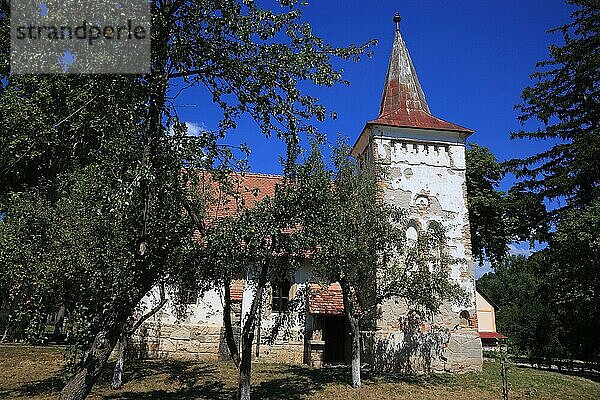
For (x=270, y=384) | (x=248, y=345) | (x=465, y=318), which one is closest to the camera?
(x=248, y=345)

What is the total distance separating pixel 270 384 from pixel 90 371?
7.51m

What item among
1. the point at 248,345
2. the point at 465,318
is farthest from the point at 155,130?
the point at 465,318

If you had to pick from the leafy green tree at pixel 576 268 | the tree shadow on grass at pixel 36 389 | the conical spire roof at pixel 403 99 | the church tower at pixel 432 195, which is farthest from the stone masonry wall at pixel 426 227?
the tree shadow on grass at pixel 36 389

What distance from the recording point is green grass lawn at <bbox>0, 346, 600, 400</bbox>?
40.6 ft

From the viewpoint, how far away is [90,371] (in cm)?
731

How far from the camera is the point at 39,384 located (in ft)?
42.5

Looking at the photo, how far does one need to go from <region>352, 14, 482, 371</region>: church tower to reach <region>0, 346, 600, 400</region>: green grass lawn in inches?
53.0

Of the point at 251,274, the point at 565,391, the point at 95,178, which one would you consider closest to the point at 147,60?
the point at 95,178

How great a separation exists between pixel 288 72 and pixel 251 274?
195 inches

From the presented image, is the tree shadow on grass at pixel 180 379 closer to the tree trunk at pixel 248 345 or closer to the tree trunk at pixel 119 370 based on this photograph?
the tree trunk at pixel 119 370

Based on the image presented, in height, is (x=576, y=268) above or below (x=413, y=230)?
below

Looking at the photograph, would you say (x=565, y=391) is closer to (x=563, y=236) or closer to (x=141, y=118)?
(x=563, y=236)

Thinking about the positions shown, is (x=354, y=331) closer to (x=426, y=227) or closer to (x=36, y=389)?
(x=426, y=227)

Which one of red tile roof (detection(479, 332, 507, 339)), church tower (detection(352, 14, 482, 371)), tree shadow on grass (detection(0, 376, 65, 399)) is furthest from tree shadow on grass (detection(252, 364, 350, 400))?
red tile roof (detection(479, 332, 507, 339))
